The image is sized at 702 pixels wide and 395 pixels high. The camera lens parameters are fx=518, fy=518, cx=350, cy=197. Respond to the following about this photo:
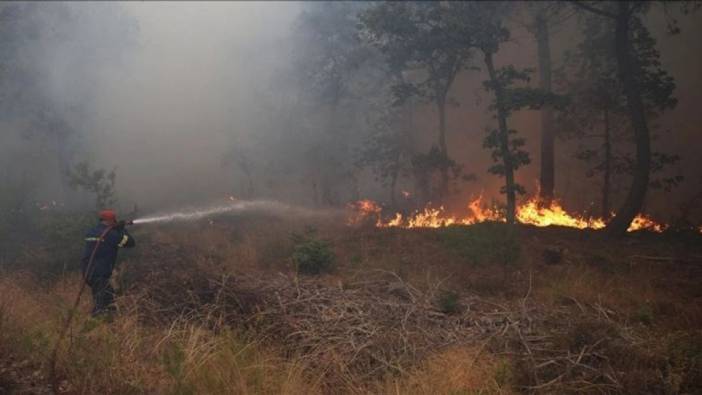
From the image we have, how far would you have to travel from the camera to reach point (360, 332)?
5559 mm

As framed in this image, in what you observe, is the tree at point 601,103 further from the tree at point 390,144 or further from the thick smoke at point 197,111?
the tree at point 390,144

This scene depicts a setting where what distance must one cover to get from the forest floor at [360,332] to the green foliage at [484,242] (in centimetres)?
67

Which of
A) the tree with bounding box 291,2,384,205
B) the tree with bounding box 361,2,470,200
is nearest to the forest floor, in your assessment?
the tree with bounding box 361,2,470,200

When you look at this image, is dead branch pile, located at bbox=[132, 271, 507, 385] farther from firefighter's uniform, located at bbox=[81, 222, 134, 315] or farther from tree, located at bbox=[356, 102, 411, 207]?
tree, located at bbox=[356, 102, 411, 207]

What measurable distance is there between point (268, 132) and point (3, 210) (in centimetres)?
1278

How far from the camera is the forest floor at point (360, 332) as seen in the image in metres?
4.50

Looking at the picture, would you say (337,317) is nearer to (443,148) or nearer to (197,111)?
(443,148)

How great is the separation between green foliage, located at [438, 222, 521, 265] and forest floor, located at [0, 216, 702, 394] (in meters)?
0.67

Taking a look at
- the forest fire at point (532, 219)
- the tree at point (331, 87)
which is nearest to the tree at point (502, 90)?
the forest fire at point (532, 219)

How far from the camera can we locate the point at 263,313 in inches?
217

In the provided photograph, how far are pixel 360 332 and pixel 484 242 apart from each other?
621cm

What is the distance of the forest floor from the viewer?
14.8 feet

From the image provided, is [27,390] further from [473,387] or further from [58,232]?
[58,232]

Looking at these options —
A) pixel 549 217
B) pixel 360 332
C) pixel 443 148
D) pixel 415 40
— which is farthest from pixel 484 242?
pixel 415 40
